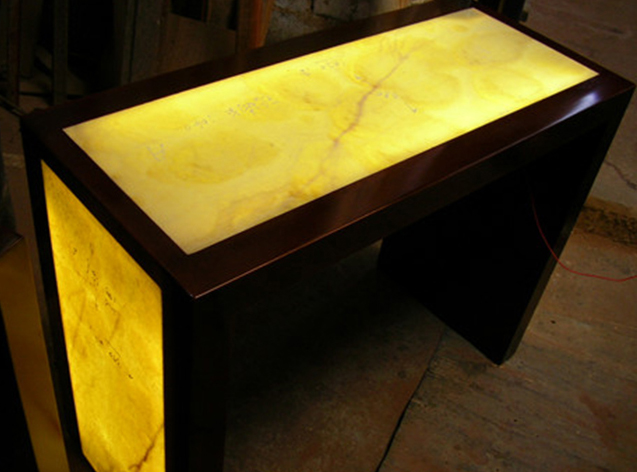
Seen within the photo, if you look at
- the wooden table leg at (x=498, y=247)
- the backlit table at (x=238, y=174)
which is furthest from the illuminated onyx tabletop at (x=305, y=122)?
the wooden table leg at (x=498, y=247)

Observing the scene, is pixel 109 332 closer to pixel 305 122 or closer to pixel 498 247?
pixel 305 122

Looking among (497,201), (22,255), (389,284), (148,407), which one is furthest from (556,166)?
(22,255)

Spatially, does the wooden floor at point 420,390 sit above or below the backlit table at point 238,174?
below

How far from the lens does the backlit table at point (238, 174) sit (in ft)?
3.78

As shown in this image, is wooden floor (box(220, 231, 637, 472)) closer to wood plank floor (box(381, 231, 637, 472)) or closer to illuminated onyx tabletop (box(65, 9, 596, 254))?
wood plank floor (box(381, 231, 637, 472))

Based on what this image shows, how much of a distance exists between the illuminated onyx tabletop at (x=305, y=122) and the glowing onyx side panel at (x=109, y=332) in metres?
0.10

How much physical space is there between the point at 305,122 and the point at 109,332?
53 centimetres

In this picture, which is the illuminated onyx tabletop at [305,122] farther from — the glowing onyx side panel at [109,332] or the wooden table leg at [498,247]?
the wooden table leg at [498,247]

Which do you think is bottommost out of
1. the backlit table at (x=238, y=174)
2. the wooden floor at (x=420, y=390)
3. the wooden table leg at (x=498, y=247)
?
the wooden floor at (x=420, y=390)

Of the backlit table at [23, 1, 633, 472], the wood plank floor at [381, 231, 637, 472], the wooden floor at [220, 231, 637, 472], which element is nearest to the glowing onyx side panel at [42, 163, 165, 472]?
the backlit table at [23, 1, 633, 472]

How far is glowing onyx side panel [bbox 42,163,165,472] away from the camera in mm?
1188

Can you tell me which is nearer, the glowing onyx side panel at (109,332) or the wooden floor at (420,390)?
the glowing onyx side panel at (109,332)

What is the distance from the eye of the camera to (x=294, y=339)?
7.14 ft

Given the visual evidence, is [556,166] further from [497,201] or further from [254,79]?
[254,79]
